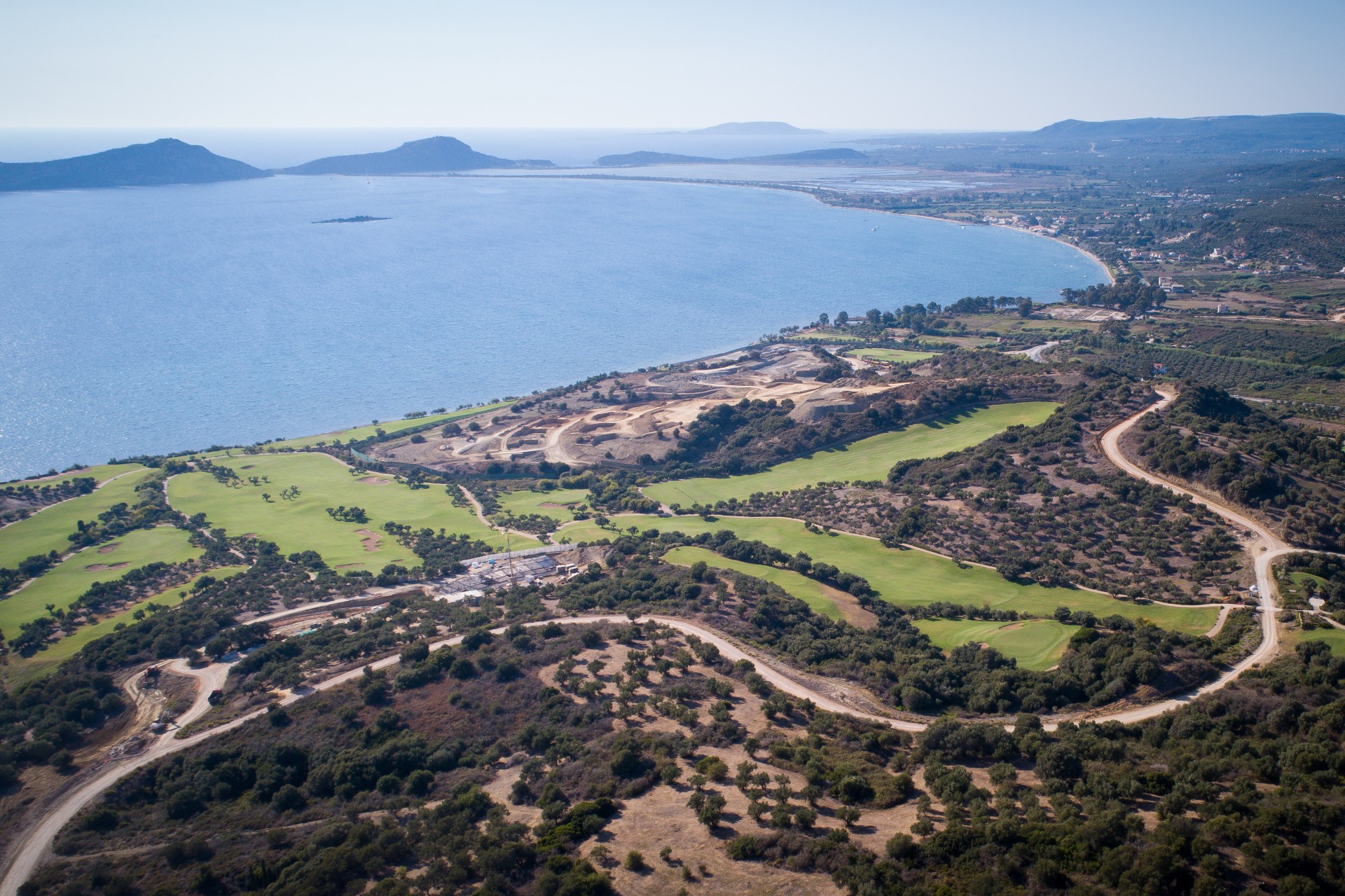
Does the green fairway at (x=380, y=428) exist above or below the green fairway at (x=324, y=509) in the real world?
above

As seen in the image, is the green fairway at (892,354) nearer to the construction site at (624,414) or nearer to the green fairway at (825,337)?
the construction site at (624,414)

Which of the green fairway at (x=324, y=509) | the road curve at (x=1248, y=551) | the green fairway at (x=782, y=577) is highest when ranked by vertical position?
the road curve at (x=1248, y=551)

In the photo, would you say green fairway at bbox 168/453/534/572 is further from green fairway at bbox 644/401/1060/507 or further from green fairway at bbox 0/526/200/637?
green fairway at bbox 644/401/1060/507

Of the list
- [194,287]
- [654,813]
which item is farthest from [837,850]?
[194,287]

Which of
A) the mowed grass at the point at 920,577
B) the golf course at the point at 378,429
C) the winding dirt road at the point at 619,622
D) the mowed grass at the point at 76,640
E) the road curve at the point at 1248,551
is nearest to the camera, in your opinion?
the winding dirt road at the point at 619,622

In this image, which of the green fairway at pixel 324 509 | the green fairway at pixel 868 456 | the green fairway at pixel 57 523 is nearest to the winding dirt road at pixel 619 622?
the green fairway at pixel 324 509

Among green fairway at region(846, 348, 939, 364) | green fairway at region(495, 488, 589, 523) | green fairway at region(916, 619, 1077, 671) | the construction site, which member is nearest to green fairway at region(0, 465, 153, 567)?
the construction site

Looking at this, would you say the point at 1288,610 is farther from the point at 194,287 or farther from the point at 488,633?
the point at 194,287

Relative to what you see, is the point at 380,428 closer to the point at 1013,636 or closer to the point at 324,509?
the point at 324,509
